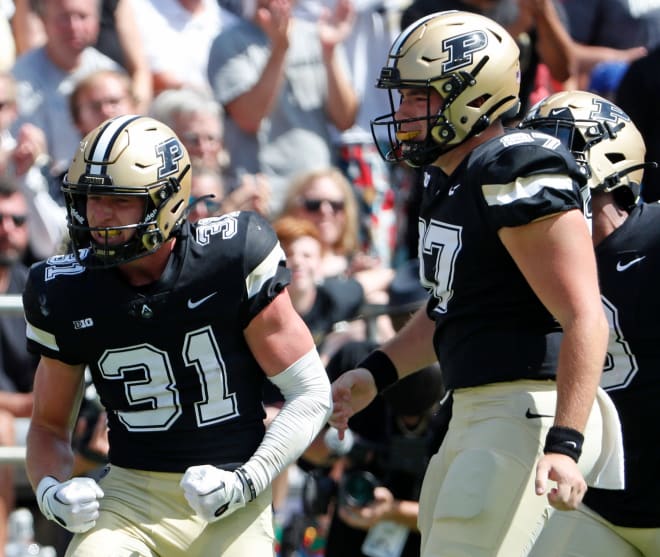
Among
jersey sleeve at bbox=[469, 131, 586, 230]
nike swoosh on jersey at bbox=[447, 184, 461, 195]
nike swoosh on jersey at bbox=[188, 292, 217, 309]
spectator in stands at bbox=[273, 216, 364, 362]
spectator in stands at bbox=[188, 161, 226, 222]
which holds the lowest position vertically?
spectator in stands at bbox=[273, 216, 364, 362]

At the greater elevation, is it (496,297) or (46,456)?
(496,297)

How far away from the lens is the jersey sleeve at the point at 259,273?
388cm

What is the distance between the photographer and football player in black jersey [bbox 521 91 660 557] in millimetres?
3967

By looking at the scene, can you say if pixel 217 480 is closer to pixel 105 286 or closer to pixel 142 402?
pixel 142 402

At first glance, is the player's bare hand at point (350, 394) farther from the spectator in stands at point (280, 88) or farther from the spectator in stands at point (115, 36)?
the spectator in stands at point (115, 36)

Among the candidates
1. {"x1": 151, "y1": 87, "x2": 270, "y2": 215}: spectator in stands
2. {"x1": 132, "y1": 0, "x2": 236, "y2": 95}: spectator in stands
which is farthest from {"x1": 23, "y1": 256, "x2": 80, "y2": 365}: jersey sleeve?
{"x1": 132, "y1": 0, "x2": 236, "y2": 95}: spectator in stands

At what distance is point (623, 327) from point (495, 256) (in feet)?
2.17

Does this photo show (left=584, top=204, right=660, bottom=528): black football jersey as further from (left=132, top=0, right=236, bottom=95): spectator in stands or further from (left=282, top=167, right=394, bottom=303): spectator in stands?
(left=132, top=0, right=236, bottom=95): spectator in stands

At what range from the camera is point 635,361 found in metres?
4.05

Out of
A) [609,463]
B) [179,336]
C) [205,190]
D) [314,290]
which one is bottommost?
[314,290]

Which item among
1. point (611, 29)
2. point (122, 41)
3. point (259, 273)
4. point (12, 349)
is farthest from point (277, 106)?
point (259, 273)

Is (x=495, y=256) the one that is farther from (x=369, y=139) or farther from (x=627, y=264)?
(x=369, y=139)

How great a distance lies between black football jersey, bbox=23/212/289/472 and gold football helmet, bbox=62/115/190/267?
0.33 ft

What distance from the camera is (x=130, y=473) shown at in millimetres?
3939
